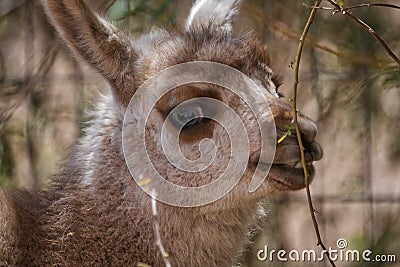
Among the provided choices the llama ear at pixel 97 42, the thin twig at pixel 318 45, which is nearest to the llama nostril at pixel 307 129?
the llama ear at pixel 97 42

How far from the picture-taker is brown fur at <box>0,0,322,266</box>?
382 centimetres

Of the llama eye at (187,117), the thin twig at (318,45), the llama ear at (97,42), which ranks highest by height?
the llama ear at (97,42)

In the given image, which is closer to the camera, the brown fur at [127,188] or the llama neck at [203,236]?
the brown fur at [127,188]

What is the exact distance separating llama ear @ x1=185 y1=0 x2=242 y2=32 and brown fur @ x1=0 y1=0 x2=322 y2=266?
1.34 ft

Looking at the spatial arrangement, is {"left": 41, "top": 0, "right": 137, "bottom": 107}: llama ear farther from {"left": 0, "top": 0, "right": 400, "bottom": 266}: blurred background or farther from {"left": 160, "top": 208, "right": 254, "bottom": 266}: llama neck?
{"left": 0, "top": 0, "right": 400, "bottom": 266}: blurred background

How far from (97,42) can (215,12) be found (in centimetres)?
95

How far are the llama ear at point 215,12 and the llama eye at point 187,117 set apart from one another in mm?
738

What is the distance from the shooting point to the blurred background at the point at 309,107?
5.94 meters

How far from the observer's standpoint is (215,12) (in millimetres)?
4680

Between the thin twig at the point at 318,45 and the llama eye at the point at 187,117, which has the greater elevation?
the llama eye at the point at 187,117

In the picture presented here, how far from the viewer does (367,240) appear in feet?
19.9

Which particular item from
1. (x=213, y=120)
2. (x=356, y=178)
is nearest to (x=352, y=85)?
(x=356, y=178)

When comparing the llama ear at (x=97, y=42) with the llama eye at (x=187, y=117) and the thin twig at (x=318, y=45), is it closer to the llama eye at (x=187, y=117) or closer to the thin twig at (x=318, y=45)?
the llama eye at (x=187, y=117)

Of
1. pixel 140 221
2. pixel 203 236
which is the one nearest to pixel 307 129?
pixel 203 236
